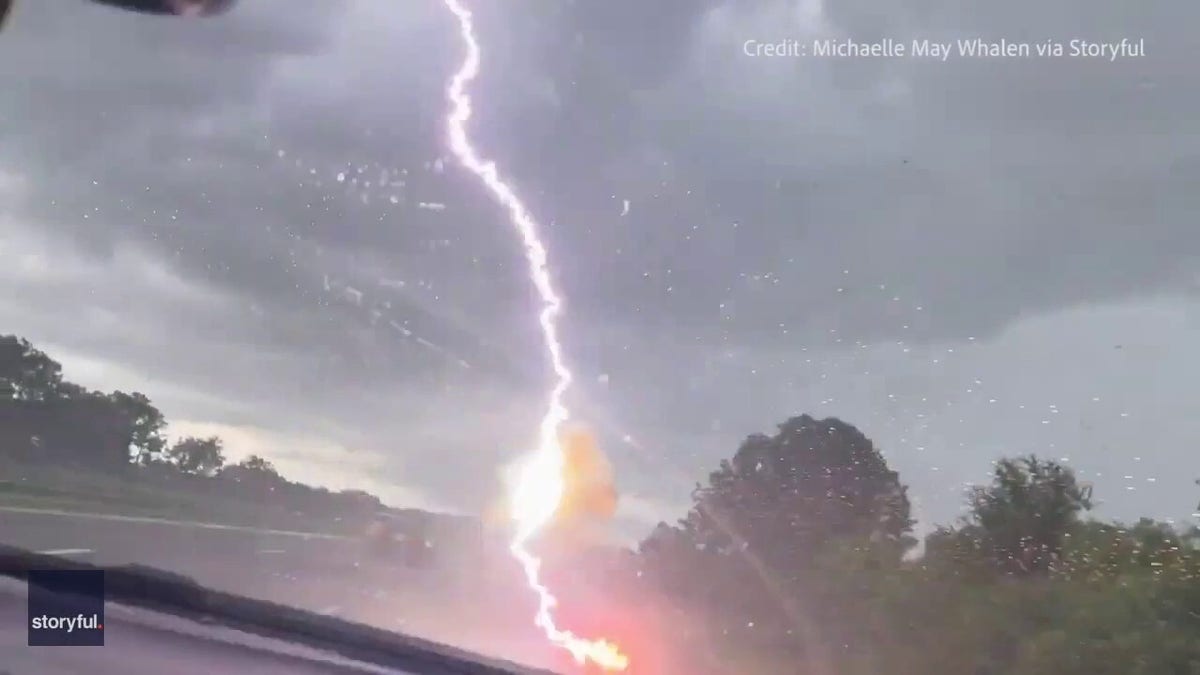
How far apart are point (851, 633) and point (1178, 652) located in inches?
83.6

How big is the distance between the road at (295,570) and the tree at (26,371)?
102 centimetres

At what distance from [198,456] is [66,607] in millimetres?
3827

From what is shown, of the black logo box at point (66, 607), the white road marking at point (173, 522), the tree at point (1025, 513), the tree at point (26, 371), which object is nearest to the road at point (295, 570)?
the white road marking at point (173, 522)

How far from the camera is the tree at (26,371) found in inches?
364

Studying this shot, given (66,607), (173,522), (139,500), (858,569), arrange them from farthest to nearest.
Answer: (139,500) → (173,522) → (858,569) → (66,607)

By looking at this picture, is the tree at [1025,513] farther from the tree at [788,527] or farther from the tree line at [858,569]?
the tree at [788,527]

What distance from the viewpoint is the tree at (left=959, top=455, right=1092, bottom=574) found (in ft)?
22.1

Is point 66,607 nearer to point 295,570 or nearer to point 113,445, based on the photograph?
point 295,570

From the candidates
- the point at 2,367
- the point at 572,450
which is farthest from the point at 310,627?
the point at 2,367

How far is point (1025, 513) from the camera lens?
22.7 feet

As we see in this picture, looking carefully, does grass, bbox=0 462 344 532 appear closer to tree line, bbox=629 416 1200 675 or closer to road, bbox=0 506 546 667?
road, bbox=0 506 546 667

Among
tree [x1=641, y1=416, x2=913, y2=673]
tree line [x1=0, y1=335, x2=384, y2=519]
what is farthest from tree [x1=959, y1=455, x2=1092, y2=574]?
tree line [x1=0, y1=335, x2=384, y2=519]

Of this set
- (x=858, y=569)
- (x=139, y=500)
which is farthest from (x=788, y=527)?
(x=139, y=500)

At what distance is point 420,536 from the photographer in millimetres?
8320
